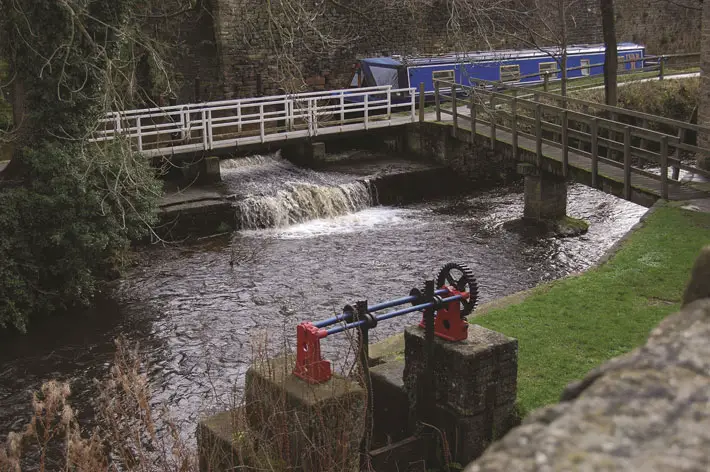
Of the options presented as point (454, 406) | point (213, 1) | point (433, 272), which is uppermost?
point (213, 1)

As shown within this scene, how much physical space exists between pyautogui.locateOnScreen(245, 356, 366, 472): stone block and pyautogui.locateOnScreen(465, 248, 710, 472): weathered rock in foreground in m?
4.24

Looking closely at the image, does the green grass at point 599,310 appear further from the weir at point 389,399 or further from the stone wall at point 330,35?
the stone wall at point 330,35

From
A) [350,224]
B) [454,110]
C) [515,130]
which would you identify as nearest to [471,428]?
[350,224]

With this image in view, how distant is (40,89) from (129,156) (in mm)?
3042

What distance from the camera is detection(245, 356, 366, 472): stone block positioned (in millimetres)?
6238

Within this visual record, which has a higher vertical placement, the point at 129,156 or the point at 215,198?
the point at 129,156

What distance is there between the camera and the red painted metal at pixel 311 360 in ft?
22.2

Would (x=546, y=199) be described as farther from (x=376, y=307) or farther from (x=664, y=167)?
(x=376, y=307)

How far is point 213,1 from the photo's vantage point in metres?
27.3

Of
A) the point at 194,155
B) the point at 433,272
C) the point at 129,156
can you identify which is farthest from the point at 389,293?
the point at 194,155

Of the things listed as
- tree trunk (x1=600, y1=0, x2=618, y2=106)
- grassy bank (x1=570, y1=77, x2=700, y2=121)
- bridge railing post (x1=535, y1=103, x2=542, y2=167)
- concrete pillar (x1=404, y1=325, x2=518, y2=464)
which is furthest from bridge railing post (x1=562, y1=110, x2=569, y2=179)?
concrete pillar (x1=404, y1=325, x2=518, y2=464)

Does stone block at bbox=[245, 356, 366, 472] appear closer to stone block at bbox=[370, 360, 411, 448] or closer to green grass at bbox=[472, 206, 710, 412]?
stone block at bbox=[370, 360, 411, 448]

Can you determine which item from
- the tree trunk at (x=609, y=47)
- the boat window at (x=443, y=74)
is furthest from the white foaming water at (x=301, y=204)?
the boat window at (x=443, y=74)

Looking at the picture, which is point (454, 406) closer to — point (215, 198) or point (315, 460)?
point (315, 460)
